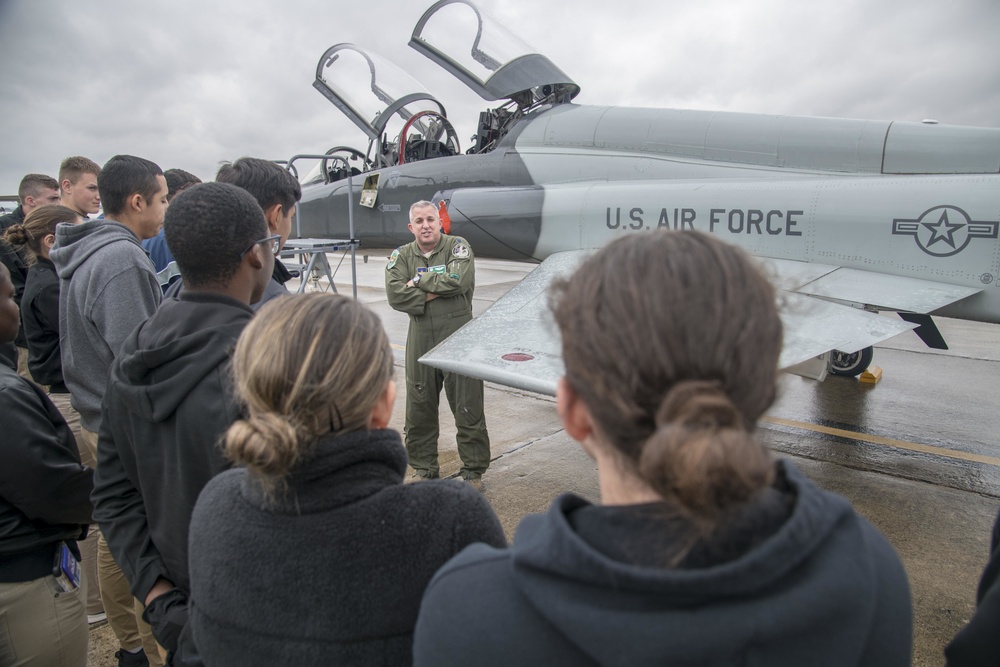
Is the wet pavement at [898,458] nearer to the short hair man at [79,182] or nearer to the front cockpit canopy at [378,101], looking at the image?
the short hair man at [79,182]

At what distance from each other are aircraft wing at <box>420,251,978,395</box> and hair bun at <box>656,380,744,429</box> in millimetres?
2381

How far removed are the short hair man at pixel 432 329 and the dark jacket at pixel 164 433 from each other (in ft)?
7.94

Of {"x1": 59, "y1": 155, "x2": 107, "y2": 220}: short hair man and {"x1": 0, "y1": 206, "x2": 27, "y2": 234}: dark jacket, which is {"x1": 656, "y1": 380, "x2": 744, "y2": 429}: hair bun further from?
{"x1": 0, "y1": 206, "x2": 27, "y2": 234}: dark jacket

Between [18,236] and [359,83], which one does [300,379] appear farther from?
[359,83]

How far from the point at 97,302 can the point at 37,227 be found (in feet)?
4.57

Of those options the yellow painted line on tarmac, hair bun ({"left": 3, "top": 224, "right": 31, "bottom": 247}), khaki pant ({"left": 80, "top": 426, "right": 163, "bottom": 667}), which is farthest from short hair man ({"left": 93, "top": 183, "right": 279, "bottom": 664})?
the yellow painted line on tarmac

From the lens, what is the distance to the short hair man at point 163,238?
383cm

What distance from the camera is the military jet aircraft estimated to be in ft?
12.8

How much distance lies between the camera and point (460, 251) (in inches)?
164

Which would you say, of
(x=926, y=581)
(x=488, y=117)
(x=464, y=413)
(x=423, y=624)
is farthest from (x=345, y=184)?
(x=423, y=624)

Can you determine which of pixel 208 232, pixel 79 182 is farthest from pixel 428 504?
pixel 79 182

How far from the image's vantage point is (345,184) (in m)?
8.32

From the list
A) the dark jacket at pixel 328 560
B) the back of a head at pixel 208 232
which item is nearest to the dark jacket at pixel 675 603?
the dark jacket at pixel 328 560

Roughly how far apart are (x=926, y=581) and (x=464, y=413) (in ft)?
8.83
